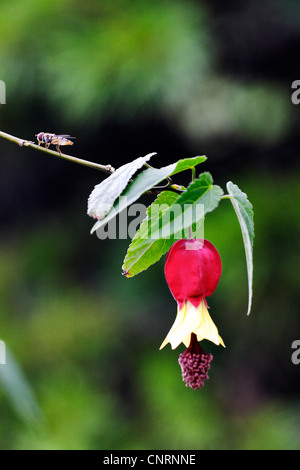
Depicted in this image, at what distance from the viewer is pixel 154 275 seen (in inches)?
65.2

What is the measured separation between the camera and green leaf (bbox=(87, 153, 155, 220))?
43cm

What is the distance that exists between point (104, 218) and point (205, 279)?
110mm

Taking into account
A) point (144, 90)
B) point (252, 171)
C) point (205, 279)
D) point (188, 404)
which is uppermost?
point (144, 90)

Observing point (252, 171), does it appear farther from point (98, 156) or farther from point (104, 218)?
point (104, 218)

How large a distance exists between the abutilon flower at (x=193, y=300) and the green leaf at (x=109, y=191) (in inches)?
3.3

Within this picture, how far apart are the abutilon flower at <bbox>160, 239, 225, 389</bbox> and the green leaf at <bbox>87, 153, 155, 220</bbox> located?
3.3 inches

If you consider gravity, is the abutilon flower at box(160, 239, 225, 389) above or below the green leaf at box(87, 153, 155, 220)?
below

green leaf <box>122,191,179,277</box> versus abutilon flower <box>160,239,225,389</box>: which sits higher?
green leaf <box>122,191,179,277</box>

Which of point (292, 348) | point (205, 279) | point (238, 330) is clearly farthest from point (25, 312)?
point (205, 279)

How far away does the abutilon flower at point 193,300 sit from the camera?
482mm

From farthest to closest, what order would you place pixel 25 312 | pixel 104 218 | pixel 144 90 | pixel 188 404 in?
pixel 25 312
pixel 188 404
pixel 144 90
pixel 104 218

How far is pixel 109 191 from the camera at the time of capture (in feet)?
1.46

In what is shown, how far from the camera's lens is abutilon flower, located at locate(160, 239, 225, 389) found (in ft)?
1.58

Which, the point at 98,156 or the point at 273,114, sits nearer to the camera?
the point at 273,114
